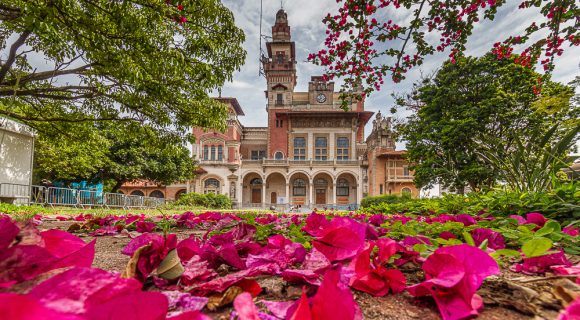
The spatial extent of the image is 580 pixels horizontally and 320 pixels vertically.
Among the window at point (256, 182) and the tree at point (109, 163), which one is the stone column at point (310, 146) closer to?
the window at point (256, 182)

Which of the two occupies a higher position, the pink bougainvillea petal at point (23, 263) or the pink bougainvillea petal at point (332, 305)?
the pink bougainvillea petal at point (23, 263)

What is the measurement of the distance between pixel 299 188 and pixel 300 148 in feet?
13.1

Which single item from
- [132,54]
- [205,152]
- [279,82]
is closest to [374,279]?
[132,54]

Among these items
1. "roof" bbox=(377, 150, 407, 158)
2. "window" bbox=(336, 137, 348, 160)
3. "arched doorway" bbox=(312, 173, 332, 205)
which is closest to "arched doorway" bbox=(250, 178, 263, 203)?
"arched doorway" bbox=(312, 173, 332, 205)

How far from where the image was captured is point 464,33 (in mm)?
3217

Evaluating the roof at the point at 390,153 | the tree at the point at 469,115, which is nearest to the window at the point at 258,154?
the roof at the point at 390,153

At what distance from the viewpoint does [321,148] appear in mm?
28953

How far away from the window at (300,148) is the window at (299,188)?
239cm

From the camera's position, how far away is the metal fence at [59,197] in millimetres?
8633

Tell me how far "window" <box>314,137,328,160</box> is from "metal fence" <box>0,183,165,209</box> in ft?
58.7

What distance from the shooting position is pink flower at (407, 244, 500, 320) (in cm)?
46

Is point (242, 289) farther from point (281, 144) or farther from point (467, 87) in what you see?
point (281, 144)

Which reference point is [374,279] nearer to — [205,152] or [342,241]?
[342,241]

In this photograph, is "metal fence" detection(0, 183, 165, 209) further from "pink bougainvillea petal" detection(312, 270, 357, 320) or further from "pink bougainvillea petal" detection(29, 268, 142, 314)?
"pink bougainvillea petal" detection(312, 270, 357, 320)
